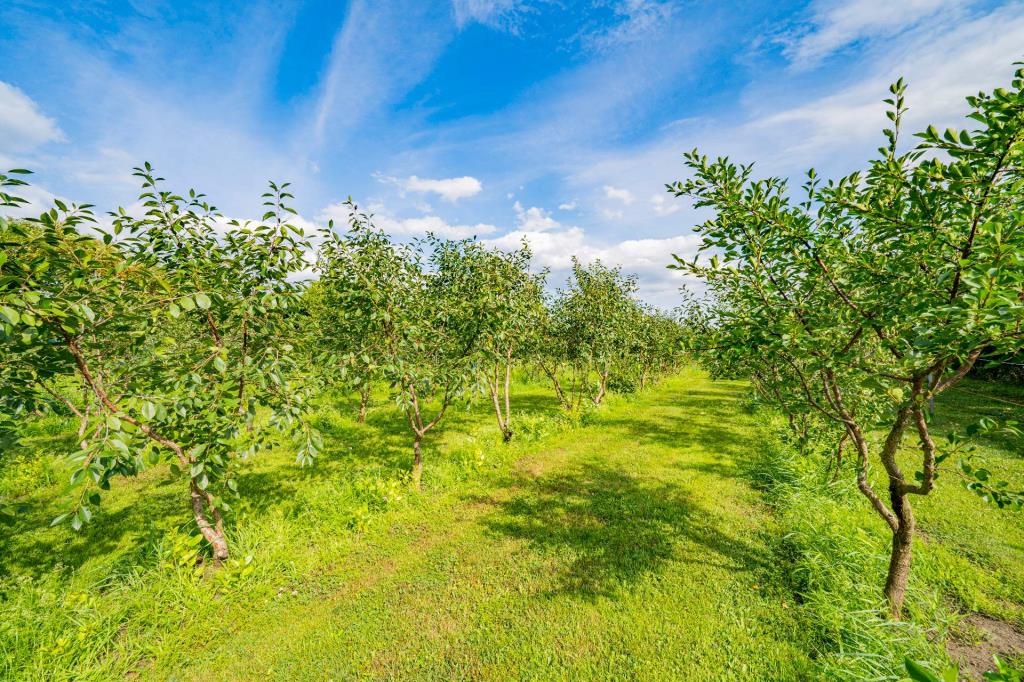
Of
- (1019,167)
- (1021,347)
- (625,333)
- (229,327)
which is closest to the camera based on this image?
(1021,347)

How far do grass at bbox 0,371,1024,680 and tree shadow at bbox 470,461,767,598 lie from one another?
0.05 m

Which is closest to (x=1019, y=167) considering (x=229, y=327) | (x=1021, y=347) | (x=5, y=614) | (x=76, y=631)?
(x=1021, y=347)

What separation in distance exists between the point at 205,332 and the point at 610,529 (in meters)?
8.30

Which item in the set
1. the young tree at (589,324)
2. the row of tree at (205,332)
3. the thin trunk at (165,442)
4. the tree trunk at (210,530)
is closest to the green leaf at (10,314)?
the row of tree at (205,332)

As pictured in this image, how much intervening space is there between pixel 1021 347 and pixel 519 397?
19.8 meters

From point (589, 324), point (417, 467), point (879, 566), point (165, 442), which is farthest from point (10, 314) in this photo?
point (589, 324)

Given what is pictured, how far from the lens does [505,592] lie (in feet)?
20.7

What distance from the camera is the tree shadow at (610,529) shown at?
6.68m

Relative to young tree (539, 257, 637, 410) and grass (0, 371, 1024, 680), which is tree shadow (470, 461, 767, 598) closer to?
grass (0, 371, 1024, 680)

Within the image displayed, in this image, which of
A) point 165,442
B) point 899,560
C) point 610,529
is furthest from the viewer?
point 610,529

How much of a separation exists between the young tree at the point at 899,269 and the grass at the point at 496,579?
164cm

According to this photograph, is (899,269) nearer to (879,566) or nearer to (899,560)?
(899,560)

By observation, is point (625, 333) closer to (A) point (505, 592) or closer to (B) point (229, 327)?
(A) point (505, 592)

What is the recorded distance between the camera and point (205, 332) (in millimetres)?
6465
